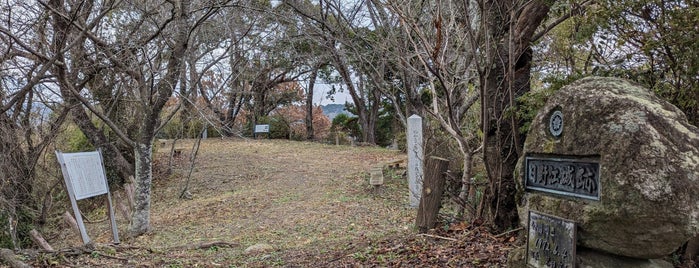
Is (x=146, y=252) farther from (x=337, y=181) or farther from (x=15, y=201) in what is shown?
(x=337, y=181)

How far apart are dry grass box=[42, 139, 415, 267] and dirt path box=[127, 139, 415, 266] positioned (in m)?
0.02

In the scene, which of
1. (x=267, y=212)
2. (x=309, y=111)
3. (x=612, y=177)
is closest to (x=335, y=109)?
(x=309, y=111)

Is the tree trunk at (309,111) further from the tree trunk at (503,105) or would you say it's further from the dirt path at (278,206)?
the tree trunk at (503,105)

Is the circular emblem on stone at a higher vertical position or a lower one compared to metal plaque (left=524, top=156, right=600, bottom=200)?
higher

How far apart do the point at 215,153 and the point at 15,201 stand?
33.3ft

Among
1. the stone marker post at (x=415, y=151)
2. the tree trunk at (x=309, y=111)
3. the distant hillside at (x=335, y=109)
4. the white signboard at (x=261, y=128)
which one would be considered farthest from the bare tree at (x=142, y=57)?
the distant hillside at (x=335, y=109)

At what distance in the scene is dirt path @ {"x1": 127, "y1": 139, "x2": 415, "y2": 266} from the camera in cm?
662

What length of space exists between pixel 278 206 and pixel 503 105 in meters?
6.34

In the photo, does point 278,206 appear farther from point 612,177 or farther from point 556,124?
point 612,177

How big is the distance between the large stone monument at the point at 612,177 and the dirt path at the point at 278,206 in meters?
3.09

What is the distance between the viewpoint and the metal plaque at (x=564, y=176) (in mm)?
2350

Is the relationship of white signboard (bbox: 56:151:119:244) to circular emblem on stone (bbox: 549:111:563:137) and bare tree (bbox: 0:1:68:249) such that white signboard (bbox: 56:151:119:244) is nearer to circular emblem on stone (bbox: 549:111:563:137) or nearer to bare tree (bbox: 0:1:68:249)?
bare tree (bbox: 0:1:68:249)

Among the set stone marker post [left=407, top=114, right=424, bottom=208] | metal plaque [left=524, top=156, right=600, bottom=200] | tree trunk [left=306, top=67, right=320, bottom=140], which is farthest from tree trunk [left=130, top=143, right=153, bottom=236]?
tree trunk [left=306, top=67, right=320, bottom=140]

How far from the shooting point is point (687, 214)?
2.09 meters
